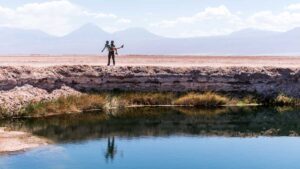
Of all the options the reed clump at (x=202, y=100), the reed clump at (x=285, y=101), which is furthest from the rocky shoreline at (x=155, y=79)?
the reed clump at (x=202, y=100)

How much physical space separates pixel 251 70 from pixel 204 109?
21.6ft

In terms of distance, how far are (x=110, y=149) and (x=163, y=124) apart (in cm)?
943

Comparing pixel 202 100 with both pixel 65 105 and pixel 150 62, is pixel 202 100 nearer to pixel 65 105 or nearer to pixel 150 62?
pixel 65 105

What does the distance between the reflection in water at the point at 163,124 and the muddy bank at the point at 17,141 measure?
129 centimetres

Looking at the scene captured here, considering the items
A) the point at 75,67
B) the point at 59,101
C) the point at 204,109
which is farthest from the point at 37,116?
the point at 204,109

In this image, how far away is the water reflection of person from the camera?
109 ft

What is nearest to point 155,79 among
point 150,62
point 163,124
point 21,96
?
point 163,124

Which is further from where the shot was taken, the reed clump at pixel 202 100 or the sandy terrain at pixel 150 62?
the sandy terrain at pixel 150 62

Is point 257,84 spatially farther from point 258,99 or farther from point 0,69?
point 0,69

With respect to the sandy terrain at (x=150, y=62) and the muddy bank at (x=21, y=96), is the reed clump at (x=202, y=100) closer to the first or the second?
the sandy terrain at (x=150, y=62)

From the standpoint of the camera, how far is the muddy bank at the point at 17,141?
109 feet

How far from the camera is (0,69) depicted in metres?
47.9

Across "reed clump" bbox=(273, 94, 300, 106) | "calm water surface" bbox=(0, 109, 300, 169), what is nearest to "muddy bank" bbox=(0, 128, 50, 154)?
"calm water surface" bbox=(0, 109, 300, 169)

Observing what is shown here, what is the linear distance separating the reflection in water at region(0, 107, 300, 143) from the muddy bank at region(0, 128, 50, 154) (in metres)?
1.29
